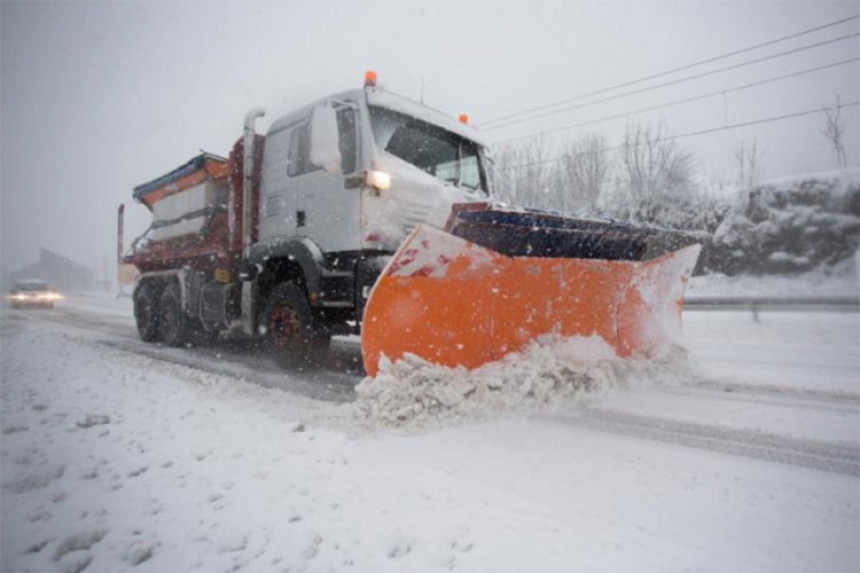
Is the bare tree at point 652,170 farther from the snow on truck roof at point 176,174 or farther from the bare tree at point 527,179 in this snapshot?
the snow on truck roof at point 176,174

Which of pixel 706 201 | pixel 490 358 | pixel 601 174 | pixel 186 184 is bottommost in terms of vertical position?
pixel 490 358

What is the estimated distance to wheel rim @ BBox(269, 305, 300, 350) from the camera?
188 inches

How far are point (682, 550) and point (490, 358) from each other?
193 centimetres

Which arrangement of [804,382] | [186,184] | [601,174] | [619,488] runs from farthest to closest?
[601,174], [186,184], [804,382], [619,488]

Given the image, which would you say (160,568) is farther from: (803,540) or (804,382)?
(804,382)

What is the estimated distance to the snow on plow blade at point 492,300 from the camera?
3.06 meters

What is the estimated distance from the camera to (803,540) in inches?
65.1

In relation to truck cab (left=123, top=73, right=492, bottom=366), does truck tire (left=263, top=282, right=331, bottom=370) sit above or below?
below

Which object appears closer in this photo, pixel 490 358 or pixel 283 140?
pixel 490 358

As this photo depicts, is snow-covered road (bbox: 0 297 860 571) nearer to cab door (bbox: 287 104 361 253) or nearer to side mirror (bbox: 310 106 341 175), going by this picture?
cab door (bbox: 287 104 361 253)

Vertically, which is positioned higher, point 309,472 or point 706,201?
Answer: point 706,201

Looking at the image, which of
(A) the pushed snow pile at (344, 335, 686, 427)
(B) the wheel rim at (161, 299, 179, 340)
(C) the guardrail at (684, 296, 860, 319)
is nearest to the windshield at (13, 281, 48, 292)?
(B) the wheel rim at (161, 299, 179, 340)

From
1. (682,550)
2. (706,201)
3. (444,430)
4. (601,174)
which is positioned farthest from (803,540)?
(601,174)

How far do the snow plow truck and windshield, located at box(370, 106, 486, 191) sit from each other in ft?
0.05
